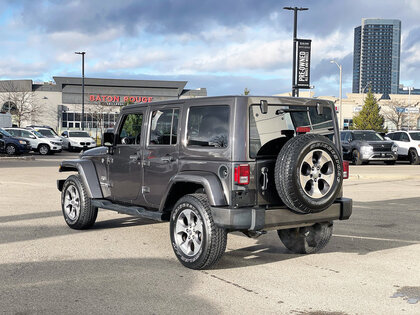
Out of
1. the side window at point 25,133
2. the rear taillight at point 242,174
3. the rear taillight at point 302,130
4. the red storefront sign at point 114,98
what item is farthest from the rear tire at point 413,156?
the red storefront sign at point 114,98

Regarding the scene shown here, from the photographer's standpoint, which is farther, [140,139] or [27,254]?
[140,139]

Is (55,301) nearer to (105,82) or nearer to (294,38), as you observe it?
(294,38)

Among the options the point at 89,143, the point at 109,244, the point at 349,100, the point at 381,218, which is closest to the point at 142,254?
the point at 109,244

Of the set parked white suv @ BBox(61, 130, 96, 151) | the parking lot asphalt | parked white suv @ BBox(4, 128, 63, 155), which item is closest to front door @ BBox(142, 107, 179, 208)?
the parking lot asphalt

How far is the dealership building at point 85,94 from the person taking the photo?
77.1 metres

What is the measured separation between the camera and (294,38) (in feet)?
82.1

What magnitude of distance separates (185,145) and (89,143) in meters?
31.9

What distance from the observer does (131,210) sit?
22.5ft

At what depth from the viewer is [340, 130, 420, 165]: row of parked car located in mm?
24125

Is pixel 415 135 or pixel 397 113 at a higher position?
pixel 397 113

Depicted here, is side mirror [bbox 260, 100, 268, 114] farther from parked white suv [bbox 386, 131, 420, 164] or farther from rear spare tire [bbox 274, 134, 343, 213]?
parked white suv [bbox 386, 131, 420, 164]

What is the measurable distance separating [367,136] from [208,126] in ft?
67.6

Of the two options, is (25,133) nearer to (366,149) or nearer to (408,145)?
(366,149)

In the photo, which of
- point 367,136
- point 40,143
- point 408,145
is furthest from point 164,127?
point 40,143
